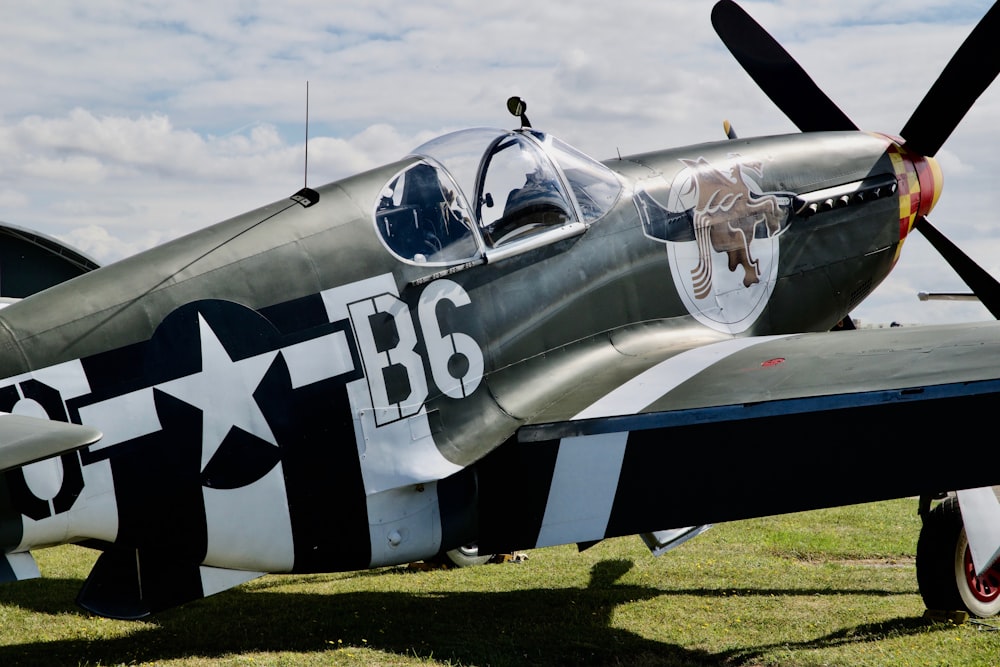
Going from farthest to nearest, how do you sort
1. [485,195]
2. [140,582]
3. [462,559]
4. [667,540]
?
[462,559], [667,540], [485,195], [140,582]

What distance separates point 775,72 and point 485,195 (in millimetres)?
5634

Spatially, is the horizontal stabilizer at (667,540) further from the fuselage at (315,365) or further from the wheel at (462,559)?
the wheel at (462,559)

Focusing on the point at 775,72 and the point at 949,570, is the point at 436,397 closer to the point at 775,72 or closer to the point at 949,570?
the point at 949,570

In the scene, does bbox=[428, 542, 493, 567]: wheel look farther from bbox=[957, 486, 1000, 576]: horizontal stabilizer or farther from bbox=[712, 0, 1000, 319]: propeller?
bbox=[712, 0, 1000, 319]: propeller

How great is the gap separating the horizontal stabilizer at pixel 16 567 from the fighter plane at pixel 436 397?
1 centimetres

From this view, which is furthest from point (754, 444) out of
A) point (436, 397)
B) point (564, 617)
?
point (564, 617)

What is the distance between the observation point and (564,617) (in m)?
6.95

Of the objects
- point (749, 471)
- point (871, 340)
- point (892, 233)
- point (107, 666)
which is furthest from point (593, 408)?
point (892, 233)

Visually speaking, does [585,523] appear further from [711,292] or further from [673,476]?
[711,292]

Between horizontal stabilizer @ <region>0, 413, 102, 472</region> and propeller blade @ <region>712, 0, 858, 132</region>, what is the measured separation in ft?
27.5

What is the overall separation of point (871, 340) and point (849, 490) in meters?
1.52

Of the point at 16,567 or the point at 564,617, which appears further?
the point at 564,617

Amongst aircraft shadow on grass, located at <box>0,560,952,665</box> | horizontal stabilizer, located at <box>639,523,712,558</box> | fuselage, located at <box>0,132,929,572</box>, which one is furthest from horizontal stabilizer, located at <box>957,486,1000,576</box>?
fuselage, located at <box>0,132,929,572</box>

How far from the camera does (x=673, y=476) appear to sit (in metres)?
4.80
